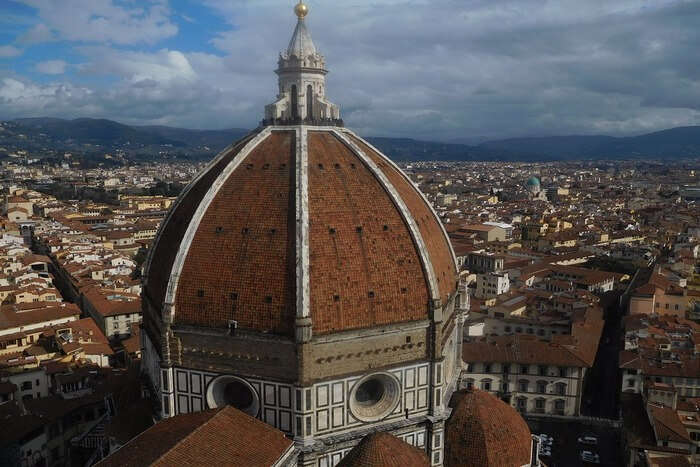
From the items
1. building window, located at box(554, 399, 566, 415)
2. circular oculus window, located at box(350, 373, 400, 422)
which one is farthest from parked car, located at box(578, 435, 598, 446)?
circular oculus window, located at box(350, 373, 400, 422)

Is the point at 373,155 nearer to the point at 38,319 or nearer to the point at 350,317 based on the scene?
the point at 350,317

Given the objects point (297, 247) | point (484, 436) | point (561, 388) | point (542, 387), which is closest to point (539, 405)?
point (542, 387)

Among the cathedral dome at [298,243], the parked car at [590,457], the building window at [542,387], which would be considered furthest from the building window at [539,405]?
the cathedral dome at [298,243]

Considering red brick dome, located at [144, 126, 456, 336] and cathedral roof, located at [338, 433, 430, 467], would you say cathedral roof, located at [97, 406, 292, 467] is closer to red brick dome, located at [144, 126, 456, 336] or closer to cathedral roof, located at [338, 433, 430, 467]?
cathedral roof, located at [338, 433, 430, 467]

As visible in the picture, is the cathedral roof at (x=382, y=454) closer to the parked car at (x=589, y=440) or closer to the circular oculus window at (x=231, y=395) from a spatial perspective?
the circular oculus window at (x=231, y=395)

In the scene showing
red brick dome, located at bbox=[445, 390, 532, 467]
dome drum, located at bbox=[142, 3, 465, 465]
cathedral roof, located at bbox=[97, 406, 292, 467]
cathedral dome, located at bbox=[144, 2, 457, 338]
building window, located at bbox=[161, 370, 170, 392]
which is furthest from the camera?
red brick dome, located at bbox=[445, 390, 532, 467]
